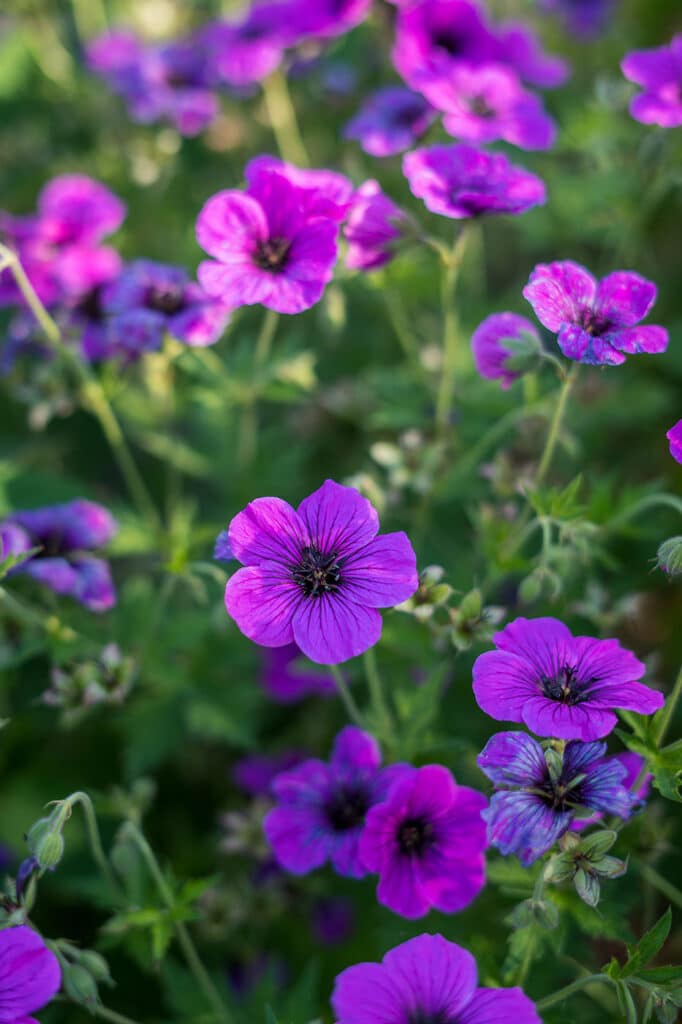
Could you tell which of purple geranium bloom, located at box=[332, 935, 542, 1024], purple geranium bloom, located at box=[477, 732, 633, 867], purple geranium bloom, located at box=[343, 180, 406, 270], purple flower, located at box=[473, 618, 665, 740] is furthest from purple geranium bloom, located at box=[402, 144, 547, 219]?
purple geranium bloom, located at box=[332, 935, 542, 1024]

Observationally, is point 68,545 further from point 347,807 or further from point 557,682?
point 557,682

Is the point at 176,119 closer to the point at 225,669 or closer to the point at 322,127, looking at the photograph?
the point at 322,127

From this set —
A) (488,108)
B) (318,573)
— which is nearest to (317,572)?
(318,573)

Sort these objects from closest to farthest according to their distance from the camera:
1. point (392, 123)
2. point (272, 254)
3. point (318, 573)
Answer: point (318, 573)
point (272, 254)
point (392, 123)

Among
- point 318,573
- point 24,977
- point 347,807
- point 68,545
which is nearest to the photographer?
point 24,977

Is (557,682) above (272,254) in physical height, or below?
below

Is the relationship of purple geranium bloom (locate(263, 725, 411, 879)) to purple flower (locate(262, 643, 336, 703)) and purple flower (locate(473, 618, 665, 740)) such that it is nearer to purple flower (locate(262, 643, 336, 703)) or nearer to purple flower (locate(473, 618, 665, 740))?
purple flower (locate(473, 618, 665, 740))
